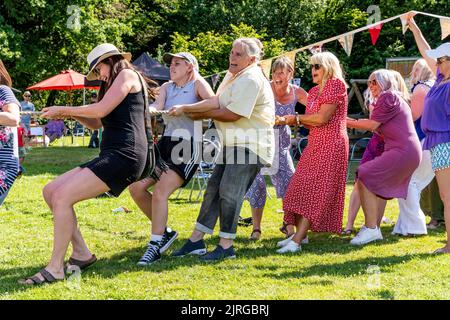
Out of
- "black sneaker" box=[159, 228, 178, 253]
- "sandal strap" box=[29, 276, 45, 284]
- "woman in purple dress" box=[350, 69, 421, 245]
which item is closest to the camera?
"sandal strap" box=[29, 276, 45, 284]

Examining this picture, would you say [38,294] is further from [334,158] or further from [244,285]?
[334,158]

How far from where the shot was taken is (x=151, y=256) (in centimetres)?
539

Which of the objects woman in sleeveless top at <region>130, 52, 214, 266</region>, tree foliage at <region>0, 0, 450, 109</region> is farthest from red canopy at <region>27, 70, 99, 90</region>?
woman in sleeveless top at <region>130, 52, 214, 266</region>

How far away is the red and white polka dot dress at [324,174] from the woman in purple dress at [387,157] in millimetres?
357

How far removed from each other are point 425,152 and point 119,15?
2419 cm

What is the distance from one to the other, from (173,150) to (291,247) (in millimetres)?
1382

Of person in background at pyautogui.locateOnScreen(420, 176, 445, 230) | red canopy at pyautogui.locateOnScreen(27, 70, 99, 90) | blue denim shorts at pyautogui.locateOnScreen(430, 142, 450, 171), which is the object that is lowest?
person in background at pyautogui.locateOnScreen(420, 176, 445, 230)

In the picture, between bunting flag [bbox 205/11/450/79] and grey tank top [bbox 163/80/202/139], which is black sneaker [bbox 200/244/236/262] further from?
bunting flag [bbox 205/11/450/79]

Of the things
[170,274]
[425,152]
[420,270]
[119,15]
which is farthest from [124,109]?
[119,15]

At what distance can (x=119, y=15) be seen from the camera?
2942 centimetres

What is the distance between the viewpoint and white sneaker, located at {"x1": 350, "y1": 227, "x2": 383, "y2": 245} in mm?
6223

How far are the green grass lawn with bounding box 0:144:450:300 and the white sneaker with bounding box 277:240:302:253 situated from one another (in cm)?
9

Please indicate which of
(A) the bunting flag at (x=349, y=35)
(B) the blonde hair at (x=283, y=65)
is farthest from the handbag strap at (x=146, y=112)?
(A) the bunting flag at (x=349, y=35)

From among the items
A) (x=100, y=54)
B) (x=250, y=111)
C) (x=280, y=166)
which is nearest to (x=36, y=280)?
(x=100, y=54)
